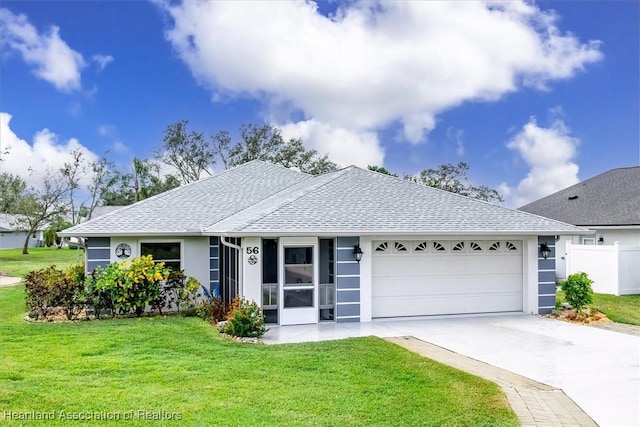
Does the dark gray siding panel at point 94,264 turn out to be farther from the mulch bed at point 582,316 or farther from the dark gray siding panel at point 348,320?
the mulch bed at point 582,316

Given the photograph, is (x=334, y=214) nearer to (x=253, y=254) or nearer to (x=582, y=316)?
(x=253, y=254)

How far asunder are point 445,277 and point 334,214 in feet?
10.8

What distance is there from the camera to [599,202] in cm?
2322

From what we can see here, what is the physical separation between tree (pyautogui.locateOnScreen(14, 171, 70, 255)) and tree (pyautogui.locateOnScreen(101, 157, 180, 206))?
15.2 ft

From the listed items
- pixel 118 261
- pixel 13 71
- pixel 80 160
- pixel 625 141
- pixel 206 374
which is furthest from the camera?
pixel 80 160

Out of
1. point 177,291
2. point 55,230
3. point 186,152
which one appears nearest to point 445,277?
point 177,291

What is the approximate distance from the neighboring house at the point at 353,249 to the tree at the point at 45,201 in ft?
111

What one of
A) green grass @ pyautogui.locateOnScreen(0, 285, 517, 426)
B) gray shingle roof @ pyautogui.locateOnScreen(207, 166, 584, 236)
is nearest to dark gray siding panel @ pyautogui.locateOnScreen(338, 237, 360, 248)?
gray shingle roof @ pyautogui.locateOnScreen(207, 166, 584, 236)

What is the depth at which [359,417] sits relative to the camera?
232 inches

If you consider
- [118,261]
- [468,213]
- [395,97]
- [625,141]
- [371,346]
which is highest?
[395,97]

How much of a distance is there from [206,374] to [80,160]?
4345 centimetres

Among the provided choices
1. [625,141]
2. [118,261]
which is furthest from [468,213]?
[625,141]

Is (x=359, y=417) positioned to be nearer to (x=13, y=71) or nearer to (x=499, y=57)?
(x=499, y=57)

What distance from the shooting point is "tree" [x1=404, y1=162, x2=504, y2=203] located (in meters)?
40.8
